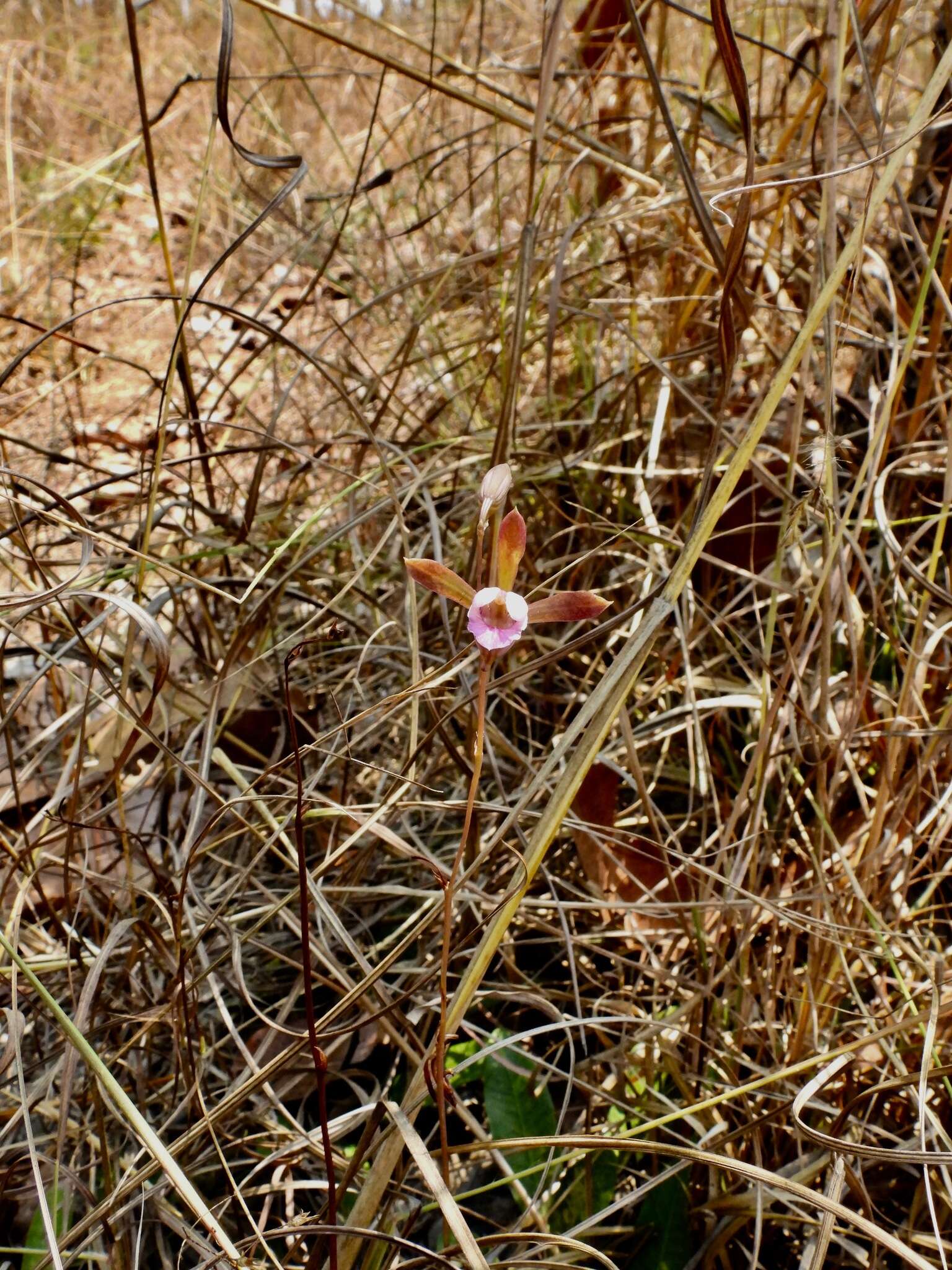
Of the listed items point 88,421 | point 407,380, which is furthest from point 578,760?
point 88,421

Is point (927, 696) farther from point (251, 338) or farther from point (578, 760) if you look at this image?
point (251, 338)

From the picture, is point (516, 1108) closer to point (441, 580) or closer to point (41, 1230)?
point (41, 1230)

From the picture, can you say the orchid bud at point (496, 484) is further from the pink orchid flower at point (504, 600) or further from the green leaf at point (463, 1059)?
the green leaf at point (463, 1059)

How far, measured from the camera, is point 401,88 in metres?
3.97

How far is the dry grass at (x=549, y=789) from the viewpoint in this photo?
A: 79 centimetres

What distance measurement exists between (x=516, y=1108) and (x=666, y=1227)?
16 cm

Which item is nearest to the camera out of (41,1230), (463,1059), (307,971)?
(307,971)

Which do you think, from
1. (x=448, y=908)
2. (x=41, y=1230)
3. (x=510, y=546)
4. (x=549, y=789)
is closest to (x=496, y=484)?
(x=510, y=546)

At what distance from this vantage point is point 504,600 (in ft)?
1.55

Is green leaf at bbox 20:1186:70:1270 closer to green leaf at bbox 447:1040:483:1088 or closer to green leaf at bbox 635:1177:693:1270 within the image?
green leaf at bbox 447:1040:483:1088

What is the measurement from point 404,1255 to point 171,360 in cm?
82

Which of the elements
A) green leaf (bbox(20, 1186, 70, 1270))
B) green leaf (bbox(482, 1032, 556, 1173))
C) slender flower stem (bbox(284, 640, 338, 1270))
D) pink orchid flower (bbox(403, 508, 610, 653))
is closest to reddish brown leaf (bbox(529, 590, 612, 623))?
pink orchid flower (bbox(403, 508, 610, 653))

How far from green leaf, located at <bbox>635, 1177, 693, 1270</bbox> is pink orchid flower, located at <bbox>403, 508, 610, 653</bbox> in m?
0.63


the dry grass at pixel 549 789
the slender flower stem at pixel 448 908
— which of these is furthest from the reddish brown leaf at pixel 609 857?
the slender flower stem at pixel 448 908
